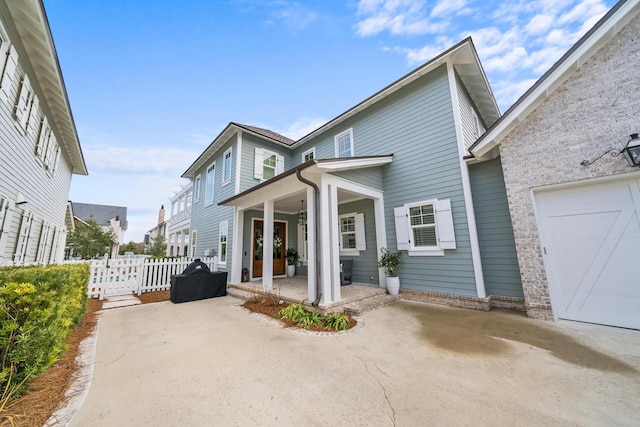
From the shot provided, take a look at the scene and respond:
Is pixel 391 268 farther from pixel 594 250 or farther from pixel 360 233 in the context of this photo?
pixel 594 250

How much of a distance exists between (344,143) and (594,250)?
6.68 m

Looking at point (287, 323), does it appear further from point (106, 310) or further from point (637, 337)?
point (637, 337)

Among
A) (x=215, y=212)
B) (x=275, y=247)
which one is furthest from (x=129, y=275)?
(x=275, y=247)

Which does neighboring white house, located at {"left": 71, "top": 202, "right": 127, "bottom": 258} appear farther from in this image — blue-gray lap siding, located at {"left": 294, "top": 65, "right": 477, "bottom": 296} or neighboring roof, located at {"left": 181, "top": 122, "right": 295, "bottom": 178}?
blue-gray lap siding, located at {"left": 294, "top": 65, "right": 477, "bottom": 296}

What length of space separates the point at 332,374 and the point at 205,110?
11133 mm

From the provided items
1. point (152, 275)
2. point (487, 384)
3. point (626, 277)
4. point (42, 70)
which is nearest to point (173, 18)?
point (42, 70)

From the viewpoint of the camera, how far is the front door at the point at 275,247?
8547 millimetres

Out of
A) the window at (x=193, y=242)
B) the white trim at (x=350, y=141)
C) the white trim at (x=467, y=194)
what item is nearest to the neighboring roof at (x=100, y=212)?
the window at (x=193, y=242)

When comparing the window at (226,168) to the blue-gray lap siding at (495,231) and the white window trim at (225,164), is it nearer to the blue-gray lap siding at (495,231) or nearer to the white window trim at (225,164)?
the white window trim at (225,164)

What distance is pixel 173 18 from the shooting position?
258 inches

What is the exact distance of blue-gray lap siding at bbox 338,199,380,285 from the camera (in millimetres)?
6750

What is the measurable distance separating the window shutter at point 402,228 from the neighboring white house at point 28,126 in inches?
304

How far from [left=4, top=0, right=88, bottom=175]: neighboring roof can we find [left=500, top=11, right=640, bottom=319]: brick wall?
28.3 ft

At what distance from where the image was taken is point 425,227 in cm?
584
